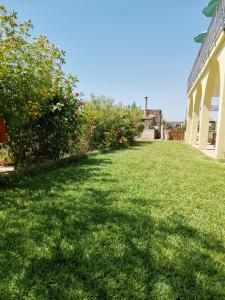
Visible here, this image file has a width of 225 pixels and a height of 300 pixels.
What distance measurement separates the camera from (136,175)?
634cm

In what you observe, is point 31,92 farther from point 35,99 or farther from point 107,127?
point 107,127

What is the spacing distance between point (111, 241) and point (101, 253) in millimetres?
261

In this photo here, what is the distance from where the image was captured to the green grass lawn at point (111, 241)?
6.86 ft

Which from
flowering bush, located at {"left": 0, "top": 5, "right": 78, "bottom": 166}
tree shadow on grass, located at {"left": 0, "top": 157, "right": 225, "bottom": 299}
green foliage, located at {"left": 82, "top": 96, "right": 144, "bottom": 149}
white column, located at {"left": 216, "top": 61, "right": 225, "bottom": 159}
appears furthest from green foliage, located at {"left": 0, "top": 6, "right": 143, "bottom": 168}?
white column, located at {"left": 216, "top": 61, "right": 225, "bottom": 159}

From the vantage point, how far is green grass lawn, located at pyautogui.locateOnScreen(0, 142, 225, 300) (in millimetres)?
2092

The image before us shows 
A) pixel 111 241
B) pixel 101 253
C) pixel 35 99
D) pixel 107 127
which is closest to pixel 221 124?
pixel 107 127

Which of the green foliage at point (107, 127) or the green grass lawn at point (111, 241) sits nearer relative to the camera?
the green grass lawn at point (111, 241)

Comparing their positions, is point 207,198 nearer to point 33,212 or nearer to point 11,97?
point 33,212

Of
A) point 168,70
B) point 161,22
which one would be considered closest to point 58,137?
point 161,22

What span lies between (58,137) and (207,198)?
469 cm

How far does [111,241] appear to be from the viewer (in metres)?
2.82

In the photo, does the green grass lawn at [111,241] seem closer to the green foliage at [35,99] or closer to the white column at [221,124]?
the green foliage at [35,99]

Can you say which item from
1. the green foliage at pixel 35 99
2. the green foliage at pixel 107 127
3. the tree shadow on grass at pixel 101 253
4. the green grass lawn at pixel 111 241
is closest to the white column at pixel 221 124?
the green grass lawn at pixel 111 241

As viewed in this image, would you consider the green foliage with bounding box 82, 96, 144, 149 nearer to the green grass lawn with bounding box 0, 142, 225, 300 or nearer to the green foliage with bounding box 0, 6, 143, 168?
the green foliage with bounding box 0, 6, 143, 168
